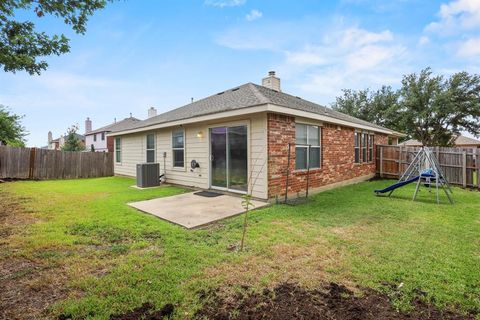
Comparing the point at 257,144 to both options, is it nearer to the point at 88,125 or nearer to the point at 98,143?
the point at 98,143

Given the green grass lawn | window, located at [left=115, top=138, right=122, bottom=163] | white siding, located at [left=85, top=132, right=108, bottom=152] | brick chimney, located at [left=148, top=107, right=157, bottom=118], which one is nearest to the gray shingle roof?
the green grass lawn

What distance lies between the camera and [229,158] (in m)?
7.68

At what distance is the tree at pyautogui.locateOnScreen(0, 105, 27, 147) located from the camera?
71.6 ft

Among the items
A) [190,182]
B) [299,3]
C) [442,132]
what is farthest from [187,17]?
[442,132]

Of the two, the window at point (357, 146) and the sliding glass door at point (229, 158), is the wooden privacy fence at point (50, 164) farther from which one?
the window at point (357, 146)

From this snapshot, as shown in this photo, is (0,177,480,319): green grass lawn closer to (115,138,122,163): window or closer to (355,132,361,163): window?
(355,132,361,163): window

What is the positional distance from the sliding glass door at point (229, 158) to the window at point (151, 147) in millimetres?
4178

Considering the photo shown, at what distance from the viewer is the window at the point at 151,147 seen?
442 inches

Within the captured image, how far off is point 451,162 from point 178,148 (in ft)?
37.1

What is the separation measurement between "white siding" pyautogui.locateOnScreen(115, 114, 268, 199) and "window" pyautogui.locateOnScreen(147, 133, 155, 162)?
350mm

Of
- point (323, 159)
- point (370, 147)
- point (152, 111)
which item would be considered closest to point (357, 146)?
point (370, 147)

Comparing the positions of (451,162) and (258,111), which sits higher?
(258,111)

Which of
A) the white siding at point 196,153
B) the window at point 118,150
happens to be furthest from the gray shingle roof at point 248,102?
the window at point 118,150

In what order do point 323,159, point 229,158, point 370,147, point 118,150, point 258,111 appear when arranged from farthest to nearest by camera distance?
point 118,150 < point 370,147 < point 323,159 < point 229,158 < point 258,111
